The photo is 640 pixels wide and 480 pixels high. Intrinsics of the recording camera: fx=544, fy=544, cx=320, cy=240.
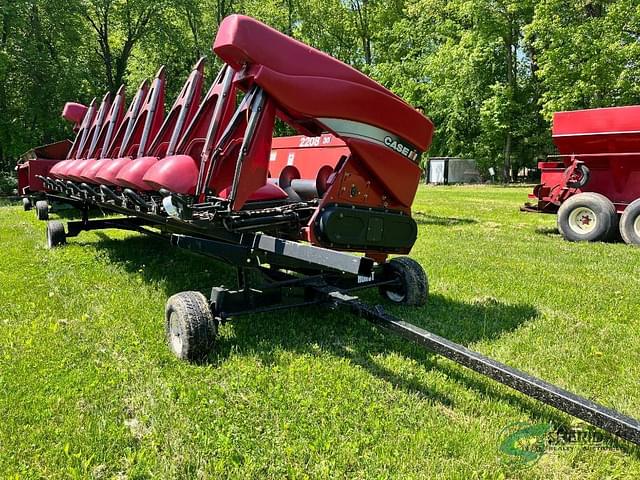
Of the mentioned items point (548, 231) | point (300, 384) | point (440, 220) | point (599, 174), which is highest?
point (599, 174)

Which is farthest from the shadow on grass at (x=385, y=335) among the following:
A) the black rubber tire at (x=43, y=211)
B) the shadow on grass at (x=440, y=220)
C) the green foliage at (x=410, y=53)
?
the green foliage at (x=410, y=53)

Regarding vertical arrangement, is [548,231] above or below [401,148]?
below

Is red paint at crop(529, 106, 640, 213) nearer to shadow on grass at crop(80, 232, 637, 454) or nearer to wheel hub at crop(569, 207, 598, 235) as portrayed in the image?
wheel hub at crop(569, 207, 598, 235)

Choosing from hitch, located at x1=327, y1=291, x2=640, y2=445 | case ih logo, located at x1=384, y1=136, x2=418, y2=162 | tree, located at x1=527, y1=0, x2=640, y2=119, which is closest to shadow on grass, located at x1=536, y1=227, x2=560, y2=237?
case ih logo, located at x1=384, y1=136, x2=418, y2=162

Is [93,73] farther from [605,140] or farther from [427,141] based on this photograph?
[427,141]

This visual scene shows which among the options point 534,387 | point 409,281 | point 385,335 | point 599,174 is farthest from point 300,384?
point 599,174

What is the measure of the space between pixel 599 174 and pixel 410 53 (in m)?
26.7

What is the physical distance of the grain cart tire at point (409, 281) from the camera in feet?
14.2

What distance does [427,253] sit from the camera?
6973 millimetres

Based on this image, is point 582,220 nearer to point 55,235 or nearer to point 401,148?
point 401,148

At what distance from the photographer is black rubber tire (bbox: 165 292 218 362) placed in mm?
3199

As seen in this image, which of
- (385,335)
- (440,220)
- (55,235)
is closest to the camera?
(385,335)

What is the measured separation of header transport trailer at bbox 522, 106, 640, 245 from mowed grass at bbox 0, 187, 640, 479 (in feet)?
10.2

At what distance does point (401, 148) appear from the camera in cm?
384
